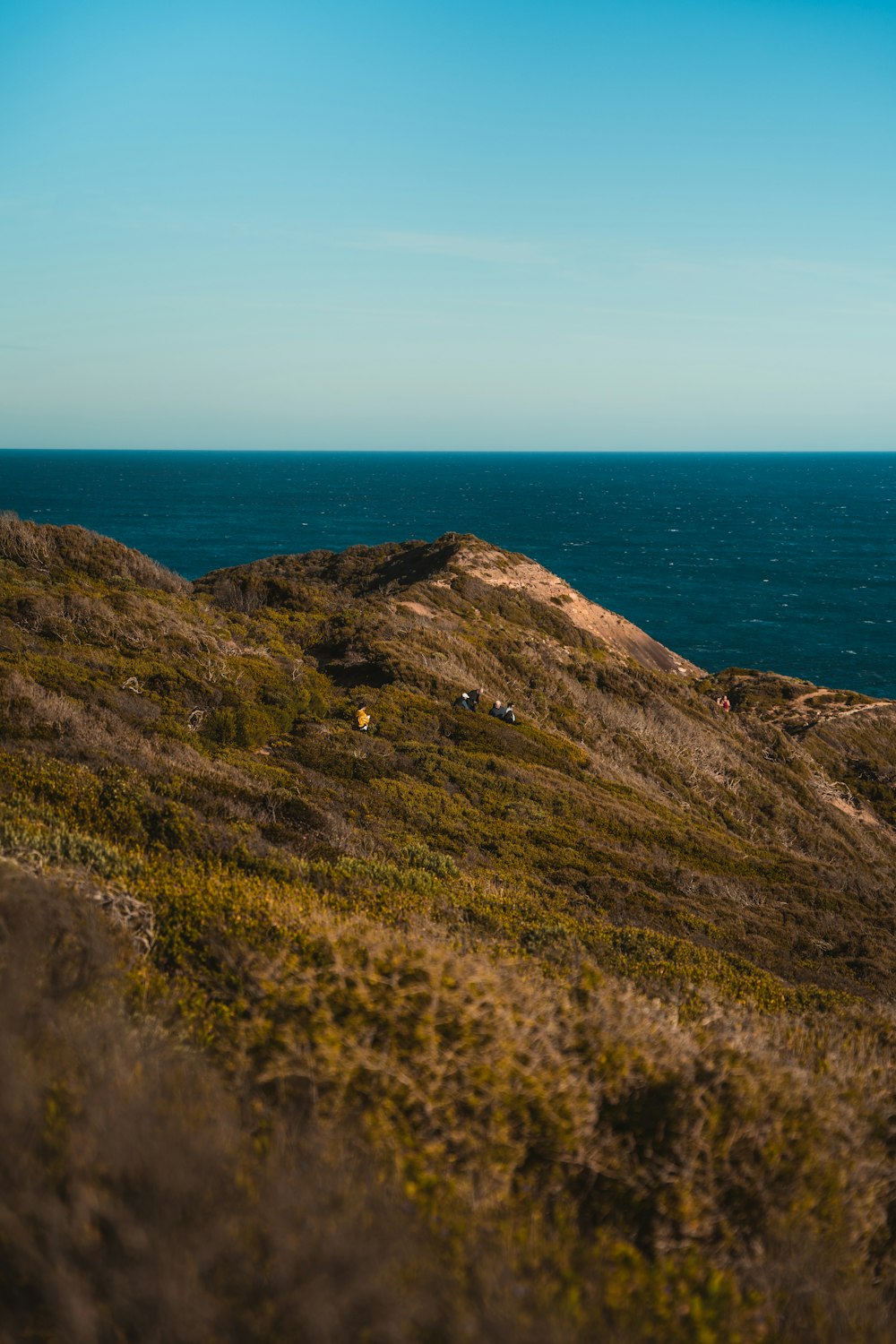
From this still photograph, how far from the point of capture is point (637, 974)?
25.2ft

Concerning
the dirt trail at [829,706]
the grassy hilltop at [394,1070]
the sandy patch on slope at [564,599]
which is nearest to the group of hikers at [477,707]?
the grassy hilltop at [394,1070]

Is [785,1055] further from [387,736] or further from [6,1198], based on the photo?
[387,736]

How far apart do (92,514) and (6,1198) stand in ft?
428

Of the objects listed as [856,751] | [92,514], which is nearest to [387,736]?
[856,751]

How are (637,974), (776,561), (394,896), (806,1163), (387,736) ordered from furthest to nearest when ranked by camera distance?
(776,561) → (387,736) → (394,896) → (637,974) → (806,1163)

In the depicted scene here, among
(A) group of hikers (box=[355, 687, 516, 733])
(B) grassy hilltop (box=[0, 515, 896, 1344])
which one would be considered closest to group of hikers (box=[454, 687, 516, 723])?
(A) group of hikers (box=[355, 687, 516, 733])

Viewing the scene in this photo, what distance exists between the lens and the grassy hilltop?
9.64 ft

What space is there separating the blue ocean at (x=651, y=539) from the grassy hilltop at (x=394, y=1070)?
49.2 m

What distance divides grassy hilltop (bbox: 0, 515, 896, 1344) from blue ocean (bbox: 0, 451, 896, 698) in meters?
49.2

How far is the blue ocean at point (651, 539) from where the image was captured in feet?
209

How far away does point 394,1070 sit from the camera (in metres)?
4.13

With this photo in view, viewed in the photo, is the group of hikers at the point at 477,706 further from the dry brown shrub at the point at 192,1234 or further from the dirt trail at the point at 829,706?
the dirt trail at the point at 829,706

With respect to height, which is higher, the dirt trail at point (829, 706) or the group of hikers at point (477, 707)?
the group of hikers at point (477, 707)

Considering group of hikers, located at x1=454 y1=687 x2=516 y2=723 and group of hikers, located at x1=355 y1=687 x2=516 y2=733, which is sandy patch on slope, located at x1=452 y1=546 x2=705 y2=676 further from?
group of hikers, located at x1=454 y1=687 x2=516 y2=723
